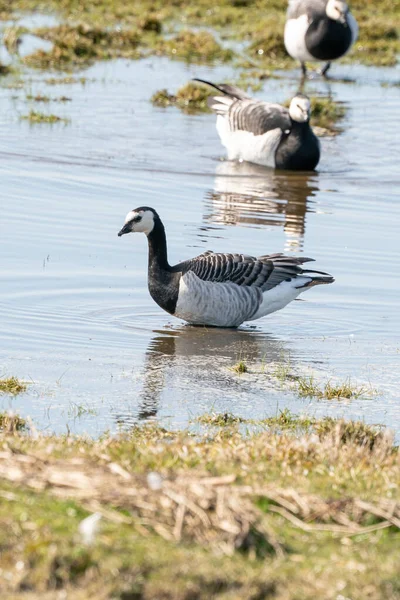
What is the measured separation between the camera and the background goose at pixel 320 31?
73.8ft

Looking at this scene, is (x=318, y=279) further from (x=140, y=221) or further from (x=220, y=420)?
(x=220, y=420)

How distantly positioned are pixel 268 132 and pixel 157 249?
7276 millimetres

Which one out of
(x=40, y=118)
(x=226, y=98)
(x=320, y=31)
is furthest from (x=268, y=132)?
(x=320, y=31)

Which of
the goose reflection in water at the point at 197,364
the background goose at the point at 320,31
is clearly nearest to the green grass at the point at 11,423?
the goose reflection in water at the point at 197,364

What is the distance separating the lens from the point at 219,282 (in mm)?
10570

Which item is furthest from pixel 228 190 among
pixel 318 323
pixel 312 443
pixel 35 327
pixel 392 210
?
pixel 312 443

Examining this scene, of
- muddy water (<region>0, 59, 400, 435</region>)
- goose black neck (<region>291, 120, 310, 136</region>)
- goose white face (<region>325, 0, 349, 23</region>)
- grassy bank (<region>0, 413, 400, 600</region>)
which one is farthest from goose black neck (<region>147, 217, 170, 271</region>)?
goose white face (<region>325, 0, 349, 23</region>)

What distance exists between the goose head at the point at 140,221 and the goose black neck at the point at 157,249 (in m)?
0.04

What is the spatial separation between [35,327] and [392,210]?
6.17 m

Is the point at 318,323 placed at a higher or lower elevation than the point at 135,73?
lower

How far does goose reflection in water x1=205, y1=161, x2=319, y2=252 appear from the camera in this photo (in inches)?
542

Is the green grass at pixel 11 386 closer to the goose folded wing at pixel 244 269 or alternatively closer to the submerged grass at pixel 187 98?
the goose folded wing at pixel 244 269

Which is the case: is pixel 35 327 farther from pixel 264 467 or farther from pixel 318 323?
pixel 264 467

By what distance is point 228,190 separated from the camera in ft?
50.9
